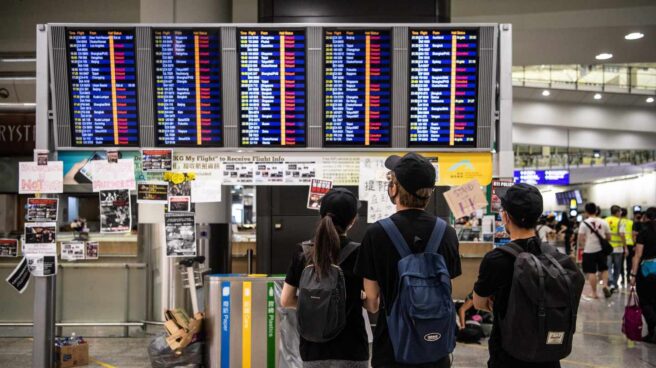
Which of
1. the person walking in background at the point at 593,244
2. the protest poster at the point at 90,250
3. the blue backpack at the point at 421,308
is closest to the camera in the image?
the blue backpack at the point at 421,308

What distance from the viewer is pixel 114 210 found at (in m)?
5.18

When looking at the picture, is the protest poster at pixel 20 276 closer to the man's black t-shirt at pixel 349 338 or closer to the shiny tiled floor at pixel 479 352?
the shiny tiled floor at pixel 479 352

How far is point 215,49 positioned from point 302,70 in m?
0.75

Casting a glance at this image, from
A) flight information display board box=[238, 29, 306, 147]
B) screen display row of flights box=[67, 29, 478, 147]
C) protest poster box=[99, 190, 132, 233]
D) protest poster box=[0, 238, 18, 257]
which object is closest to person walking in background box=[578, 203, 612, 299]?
screen display row of flights box=[67, 29, 478, 147]

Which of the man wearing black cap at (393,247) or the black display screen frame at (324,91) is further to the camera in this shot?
the black display screen frame at (324,91)

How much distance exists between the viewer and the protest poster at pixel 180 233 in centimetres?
523

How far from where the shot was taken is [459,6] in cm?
942

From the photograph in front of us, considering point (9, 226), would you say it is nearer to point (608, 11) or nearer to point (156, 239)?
point (156, 239)

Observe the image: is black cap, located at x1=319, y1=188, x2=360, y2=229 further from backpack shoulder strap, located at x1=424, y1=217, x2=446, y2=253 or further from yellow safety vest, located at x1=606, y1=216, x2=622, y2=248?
yellow safety vest, located at x1=606, y1=216, x2=622, y2=248

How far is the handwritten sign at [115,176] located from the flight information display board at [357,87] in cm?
165

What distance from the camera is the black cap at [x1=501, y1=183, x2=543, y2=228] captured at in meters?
3.04

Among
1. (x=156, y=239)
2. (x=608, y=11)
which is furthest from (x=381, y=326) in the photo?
(x=608, y=11)

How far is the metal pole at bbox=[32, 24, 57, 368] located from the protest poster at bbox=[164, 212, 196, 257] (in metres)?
1.07

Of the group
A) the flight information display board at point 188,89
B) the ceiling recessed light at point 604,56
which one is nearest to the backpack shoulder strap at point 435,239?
the flight information display board at point 188,89
